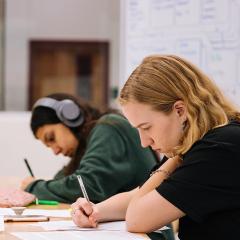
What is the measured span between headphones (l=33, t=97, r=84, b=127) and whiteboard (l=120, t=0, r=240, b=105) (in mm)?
882

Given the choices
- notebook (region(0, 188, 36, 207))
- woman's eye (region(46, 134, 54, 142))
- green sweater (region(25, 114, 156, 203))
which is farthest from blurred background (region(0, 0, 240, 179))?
notebook (region(0, 188, 36, 207))

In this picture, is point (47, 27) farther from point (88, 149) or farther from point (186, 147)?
point (186, 147)

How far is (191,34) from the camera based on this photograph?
11.6 ft

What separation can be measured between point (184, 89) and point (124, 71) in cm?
239

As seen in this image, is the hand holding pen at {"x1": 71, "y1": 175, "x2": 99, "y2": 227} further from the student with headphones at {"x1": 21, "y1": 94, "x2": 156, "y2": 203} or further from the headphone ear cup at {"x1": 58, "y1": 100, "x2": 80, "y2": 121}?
the headphone ear cup at {"x1": 58, "y1": 100, "x2": 80, "y2": 121}

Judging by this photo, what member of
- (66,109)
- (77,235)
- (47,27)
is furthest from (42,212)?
(47,27)

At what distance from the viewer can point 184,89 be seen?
1.77 m

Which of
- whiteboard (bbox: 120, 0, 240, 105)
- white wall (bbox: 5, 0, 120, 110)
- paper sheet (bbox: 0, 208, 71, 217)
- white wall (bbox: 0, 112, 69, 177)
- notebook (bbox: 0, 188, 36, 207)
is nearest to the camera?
paper sheet (bbox: 0, 208, 71, 217)

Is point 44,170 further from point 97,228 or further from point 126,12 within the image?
point 97,228

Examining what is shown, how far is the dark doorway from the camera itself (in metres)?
5.67

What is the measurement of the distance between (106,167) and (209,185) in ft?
3.03

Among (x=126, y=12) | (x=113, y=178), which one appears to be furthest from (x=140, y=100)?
(x=126, y=12)

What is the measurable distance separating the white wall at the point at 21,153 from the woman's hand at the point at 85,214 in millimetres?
2591

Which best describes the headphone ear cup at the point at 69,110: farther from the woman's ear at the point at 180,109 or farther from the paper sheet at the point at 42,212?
the woman's ear at the point at 180,109
